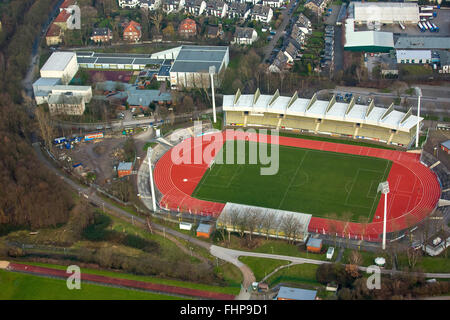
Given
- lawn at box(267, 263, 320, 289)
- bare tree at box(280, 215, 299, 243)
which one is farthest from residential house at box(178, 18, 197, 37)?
lawn at box(267, 263, 320, 289)

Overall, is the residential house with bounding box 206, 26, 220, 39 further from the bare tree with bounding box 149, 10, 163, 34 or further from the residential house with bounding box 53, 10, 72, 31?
the residential house with bounding box 53, 10, 72, 31

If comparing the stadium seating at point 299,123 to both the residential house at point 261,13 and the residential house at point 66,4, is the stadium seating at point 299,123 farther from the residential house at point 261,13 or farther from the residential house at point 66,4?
the residential house at point 66,4

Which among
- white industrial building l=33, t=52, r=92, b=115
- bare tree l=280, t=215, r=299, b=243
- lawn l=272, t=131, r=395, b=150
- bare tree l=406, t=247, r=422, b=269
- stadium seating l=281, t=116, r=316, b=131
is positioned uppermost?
white industrial building l=33, t=52, r=92, b=115

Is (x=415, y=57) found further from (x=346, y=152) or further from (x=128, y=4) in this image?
(x=128, y=4)

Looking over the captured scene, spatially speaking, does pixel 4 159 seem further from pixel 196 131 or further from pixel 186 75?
pixel 186 75

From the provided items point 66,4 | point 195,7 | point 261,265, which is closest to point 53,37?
Result: point 66,4
